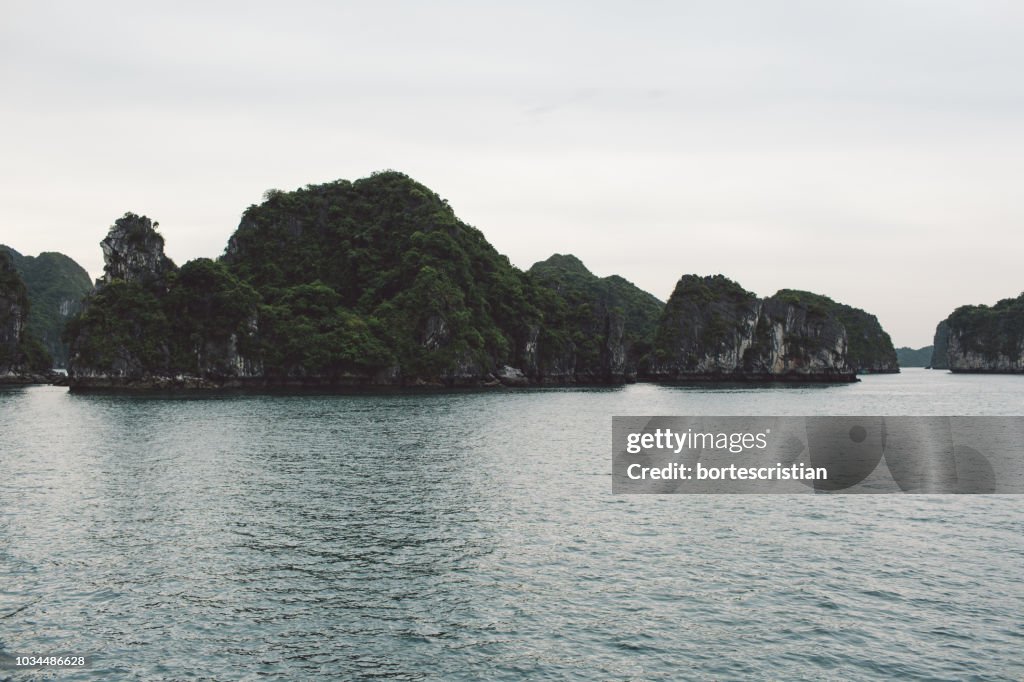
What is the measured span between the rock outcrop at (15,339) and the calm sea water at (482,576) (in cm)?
14971

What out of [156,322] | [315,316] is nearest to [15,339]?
[156,322]

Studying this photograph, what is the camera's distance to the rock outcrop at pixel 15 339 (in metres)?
167

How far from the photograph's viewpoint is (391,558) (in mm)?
24750

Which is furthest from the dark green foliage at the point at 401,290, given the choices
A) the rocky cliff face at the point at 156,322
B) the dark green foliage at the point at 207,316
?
the rocky cliff face at the point at 156,322

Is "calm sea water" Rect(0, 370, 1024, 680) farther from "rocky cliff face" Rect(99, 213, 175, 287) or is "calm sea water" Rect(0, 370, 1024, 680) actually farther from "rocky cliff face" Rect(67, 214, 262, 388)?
"rocky cliff face" Rect(99, 213, 175, 287)

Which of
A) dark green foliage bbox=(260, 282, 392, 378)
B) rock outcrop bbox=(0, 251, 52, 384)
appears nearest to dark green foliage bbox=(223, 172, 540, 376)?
dark green foliage bbox=(260, 282, 392, 378)

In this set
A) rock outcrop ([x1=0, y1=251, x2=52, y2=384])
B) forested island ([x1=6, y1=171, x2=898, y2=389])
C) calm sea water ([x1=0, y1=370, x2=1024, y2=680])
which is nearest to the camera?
calm sea water ([x1=0, y1=370, x2=1024, y2=680])

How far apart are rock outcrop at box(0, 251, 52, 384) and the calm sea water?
149710 millimetres

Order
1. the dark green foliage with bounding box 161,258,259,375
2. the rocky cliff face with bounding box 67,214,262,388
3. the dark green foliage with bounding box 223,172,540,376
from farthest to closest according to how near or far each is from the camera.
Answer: the dark green foliage with bounding box 223,172,540,376
the dark green foliage with bounding box 161,258,259,375
the rocky cliff face with bounding box 67,214,262,388

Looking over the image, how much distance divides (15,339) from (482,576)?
613ft

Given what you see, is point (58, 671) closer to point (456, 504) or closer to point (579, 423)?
point (456, 504)

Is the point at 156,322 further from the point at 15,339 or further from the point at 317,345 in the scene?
the point at 15,339

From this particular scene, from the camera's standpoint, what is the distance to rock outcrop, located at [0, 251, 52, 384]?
16688 cm

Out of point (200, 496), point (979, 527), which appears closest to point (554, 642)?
point (979, 527)
